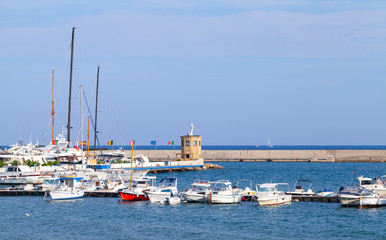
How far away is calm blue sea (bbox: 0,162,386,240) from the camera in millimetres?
39750

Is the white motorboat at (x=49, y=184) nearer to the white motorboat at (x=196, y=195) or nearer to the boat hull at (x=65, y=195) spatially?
the boat hull at (x=65, y=195)

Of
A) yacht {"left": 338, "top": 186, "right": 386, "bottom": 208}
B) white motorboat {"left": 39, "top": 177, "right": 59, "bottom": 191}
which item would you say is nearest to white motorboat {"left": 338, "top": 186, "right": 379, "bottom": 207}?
yacht {"left": 338, "top": 186, "right": 386, "bottom": 208}

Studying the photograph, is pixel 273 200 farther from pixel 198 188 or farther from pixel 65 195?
pixel 65 195

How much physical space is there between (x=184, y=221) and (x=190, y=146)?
7073 cm

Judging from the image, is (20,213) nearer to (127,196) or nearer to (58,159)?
(127,196)

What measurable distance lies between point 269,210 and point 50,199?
72.9ft

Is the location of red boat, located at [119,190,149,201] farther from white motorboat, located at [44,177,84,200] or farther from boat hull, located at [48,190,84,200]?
white motorboat, located at [44,177,84,200]

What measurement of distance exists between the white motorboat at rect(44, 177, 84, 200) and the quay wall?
8396 cm

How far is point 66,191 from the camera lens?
57.8 m

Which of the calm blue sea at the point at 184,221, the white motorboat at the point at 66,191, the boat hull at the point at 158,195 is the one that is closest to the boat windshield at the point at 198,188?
the boat hull at the point at 158,195

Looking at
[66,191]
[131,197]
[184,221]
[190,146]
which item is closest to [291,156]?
[190,146]

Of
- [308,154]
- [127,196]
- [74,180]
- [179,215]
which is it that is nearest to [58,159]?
[74,180]

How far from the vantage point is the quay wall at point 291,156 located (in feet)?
486

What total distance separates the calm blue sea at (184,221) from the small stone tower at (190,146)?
58397mm
